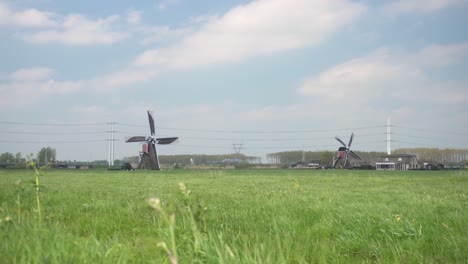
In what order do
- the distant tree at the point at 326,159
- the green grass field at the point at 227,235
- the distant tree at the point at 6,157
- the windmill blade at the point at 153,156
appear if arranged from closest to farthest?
the green grass field at the point at 227,235 < the windmill blade at the point at 153,156 < the distant tree at the point at 6,157 < the distant tree at the point at 326,159

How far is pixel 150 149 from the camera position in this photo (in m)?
97.5

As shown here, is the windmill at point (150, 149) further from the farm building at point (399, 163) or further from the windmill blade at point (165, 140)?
the farm building at point (399, 163)

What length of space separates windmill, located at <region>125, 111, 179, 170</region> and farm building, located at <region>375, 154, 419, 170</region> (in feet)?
221

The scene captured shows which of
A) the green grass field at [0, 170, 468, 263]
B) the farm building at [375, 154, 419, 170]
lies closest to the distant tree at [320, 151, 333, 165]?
the farm building at [375, 154, 419, 170]

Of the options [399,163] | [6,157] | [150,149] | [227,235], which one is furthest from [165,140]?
[227,235]

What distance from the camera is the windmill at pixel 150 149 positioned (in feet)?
315

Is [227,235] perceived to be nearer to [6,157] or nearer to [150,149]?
[150,149]

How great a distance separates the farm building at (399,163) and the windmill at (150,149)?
67.3m

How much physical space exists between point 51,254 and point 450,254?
449cm

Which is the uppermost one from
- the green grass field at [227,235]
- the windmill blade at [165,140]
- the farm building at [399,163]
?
the windmill blade at [165,140]

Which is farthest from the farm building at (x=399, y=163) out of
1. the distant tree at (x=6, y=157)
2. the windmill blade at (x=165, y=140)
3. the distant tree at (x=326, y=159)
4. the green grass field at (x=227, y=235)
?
the green grass field at (x=227, y=235)

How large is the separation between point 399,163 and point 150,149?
77.7 meters

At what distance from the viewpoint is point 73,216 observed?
23.7 ft

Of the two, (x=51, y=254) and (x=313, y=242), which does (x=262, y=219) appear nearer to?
(x=313, y=242)
